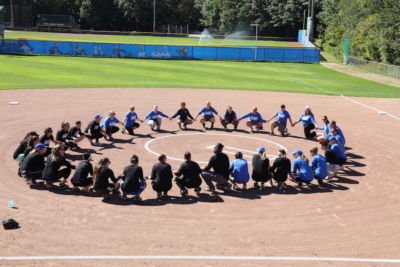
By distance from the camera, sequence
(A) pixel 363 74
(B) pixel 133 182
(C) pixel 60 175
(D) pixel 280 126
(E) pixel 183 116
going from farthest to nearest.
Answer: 1. (A) pixel 363 74
2. (E) pixel 183 116
3. (D) pixel 280 126
4. (C) pixel 60 175
5. (B) pixel 133 182

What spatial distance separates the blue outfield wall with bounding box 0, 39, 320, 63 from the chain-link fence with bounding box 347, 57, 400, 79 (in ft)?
21.3

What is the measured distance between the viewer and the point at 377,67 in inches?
2259

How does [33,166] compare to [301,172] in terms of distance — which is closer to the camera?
[33,166]

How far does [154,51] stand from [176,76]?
20490 mm

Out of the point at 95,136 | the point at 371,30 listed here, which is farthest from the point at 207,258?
the point at 371,30

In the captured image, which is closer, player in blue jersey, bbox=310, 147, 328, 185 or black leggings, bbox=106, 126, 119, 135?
player in blue jersey, bbox=310, 147, 328, 185

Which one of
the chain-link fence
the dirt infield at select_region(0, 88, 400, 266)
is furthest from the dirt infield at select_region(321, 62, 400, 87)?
the dirt infield at select_region(0, 88, 400, 266)

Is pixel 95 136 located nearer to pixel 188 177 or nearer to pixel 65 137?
pixel 65 137

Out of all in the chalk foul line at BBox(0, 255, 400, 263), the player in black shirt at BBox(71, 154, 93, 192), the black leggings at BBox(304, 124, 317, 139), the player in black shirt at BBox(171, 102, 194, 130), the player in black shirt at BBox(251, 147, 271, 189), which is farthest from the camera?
the player in black shirt at BBox(171, 102, 194, 130)

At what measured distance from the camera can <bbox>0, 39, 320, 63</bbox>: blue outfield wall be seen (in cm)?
6581

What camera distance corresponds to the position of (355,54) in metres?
70.4

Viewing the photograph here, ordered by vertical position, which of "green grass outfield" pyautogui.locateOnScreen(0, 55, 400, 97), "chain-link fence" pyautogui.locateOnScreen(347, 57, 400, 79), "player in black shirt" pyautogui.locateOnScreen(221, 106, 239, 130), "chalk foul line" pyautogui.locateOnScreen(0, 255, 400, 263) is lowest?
"chalk foul line" pyautogui.locateOnScreen(0, 255, 400, 263)

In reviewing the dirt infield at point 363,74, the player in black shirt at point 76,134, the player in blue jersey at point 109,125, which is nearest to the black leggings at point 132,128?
the player in blue jersey at point 109,125

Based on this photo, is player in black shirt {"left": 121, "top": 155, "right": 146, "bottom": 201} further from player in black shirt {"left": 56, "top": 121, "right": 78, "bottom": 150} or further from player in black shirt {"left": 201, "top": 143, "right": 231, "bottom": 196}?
player in black shirt {"left": 56, "top": 121, "right": 78, "bottom": 150}
